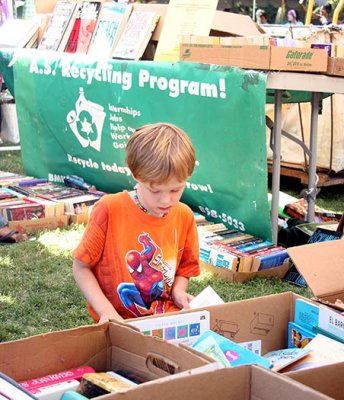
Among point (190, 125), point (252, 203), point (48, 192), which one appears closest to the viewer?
point (252, 203)

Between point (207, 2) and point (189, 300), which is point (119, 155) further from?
point (189, 300)

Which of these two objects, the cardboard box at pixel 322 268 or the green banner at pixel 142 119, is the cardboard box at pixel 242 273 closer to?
the green banner at pixel 142 119

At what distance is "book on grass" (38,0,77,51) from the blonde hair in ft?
15.8

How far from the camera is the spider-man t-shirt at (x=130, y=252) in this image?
2.44 m

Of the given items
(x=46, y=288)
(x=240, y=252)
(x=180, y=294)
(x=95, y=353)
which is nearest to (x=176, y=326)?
(x=95, y=353)

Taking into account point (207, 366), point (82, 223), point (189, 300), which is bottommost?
point (82, 223)

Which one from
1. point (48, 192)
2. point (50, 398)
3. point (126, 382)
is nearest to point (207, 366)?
point (126, 382)

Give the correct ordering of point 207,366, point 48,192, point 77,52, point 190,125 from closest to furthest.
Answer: point 207,366 → point 190,125 → point 48,192 → point 77,52

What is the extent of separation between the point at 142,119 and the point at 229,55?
963mm

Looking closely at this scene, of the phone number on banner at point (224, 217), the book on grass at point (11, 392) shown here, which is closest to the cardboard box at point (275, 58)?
the phone number on banner at point (224, 217)

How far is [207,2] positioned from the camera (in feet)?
18.0

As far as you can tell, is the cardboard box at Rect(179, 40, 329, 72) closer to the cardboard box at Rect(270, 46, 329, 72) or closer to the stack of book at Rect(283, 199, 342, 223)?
the cardboard box at Rect(270, 46, 329, 72)

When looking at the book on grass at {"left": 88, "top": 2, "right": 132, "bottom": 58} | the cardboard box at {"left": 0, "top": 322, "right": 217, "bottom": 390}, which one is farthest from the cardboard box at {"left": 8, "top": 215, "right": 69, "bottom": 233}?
the cardboard box at {"left": 0, "top": 322, "right": 217, "bottom": 390}

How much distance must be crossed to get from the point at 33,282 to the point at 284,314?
2.40 m
